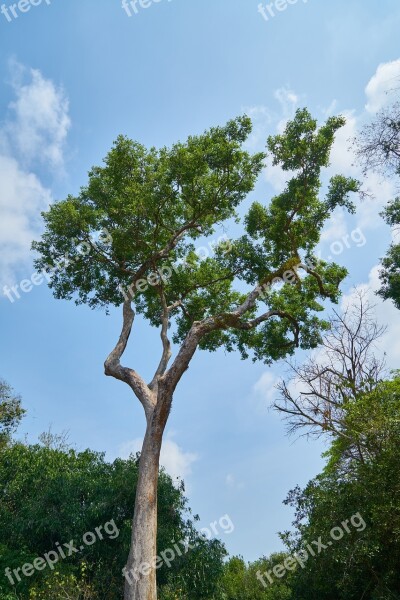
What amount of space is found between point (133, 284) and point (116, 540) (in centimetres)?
690

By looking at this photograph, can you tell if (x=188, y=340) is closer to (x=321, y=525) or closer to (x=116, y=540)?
(x=321, y=525)

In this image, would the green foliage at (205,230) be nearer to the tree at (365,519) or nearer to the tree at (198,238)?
the tree at (198,238)

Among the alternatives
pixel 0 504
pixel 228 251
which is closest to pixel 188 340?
pixel 228 251

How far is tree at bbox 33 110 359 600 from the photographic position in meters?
12.0

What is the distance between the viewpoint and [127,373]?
10.6 m

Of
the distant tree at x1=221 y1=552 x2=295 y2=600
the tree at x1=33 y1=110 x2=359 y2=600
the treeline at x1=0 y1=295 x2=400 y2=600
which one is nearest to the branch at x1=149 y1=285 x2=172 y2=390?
the tree at x1=33 y1=110 x2=359 y2=600

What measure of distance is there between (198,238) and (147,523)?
26.3 ft

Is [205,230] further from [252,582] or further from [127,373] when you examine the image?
[252,582]

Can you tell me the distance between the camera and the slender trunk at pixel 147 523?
8.03 m
